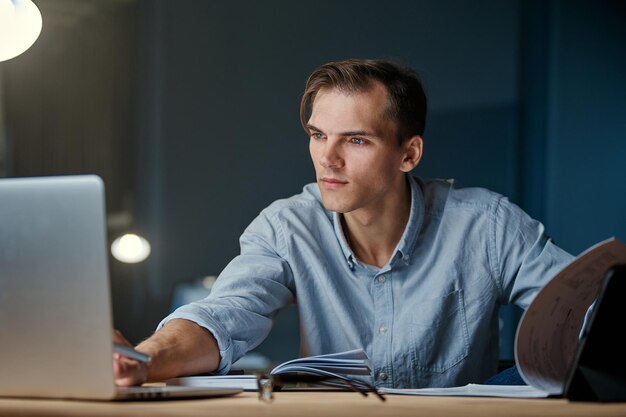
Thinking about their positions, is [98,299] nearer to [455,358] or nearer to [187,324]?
[187,324]

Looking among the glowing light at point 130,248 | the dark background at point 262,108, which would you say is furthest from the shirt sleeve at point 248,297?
the glowing light at point 130,248

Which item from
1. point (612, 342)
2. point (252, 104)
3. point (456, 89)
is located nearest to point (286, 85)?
point (252, 104)

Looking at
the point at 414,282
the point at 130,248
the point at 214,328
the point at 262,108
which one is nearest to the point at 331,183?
the point at 414,282

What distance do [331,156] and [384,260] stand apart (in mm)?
284

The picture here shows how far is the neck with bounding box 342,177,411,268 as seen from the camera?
2.08 m

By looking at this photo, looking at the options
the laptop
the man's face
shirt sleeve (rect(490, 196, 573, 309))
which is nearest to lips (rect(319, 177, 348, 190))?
the man's face

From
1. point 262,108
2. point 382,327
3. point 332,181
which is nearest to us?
point 382,327

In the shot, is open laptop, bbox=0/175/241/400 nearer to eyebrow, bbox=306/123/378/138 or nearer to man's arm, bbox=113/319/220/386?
man's arm, bbox=113/319/220/386

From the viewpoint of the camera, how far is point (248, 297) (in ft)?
5.84

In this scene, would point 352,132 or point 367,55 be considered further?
point 367,55

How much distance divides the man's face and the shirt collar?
2.3 inches

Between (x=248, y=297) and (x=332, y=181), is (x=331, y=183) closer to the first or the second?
(x=332, y=181)

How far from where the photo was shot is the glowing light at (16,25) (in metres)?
1.57

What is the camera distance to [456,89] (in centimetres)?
317
